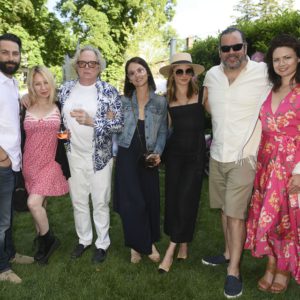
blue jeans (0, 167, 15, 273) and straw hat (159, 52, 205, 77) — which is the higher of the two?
straw hat (159, 52, 205, 77)

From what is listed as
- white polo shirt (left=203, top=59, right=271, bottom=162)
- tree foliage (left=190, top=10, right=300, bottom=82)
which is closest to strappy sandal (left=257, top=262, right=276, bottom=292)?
white polo shirt (left=203, top=59, right=271, bottom=162)

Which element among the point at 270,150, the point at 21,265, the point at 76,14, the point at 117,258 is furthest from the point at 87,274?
the point at 76,14

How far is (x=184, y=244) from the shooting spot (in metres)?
4.38

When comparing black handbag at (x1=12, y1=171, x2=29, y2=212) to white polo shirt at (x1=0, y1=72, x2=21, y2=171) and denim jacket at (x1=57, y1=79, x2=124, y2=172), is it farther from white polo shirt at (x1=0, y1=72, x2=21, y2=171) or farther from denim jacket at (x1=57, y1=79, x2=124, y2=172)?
denim jacket at (x1=57, y1=79, x2=124, y2=172)

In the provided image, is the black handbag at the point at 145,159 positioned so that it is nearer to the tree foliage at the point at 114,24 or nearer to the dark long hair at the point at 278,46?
the dark long hair at the point at 278,46

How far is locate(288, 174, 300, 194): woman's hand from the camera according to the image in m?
3.17

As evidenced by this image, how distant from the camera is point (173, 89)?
3.98 m

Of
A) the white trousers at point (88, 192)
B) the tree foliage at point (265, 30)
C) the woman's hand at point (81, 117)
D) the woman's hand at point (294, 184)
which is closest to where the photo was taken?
the woman's hand at point (294, 184)

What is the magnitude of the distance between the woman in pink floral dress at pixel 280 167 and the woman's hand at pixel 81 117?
5.87ft

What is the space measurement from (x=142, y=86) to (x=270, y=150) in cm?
158

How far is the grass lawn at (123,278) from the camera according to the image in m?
3.54

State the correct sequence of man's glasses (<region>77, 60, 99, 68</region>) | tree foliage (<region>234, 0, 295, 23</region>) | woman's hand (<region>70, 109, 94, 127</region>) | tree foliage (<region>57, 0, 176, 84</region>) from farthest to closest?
tree foliage (<region>234, 0, 295, 23</region>) < tree foliage (<region>57, 0, 176, 84</region>) < man's glasses (<region>77, 60, 99, 68</region>) < woman's hand (<region>70, 109, 94, 127</region>)

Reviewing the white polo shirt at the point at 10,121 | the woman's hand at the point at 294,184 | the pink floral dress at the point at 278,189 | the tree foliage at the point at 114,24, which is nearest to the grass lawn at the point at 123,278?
the pink floral dress at the point at 278,189

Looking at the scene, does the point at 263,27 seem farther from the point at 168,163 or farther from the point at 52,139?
the point at 52,139
